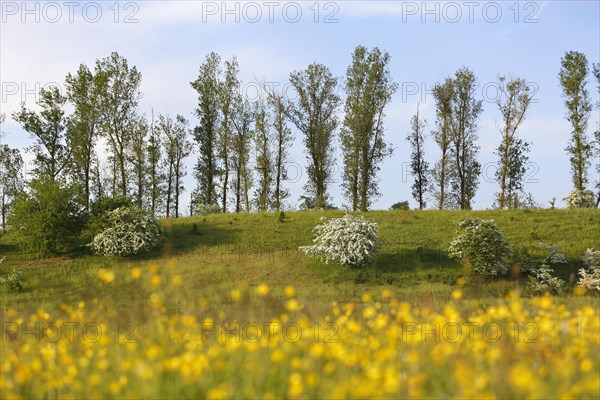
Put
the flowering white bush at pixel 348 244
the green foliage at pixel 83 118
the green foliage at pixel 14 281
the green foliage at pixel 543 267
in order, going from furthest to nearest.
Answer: the green foliage at pixel 83 118 < the flowering white bush at pixel 348 244 < the green foliage at pixel 14 281 < the green foliage at pixel 543 267

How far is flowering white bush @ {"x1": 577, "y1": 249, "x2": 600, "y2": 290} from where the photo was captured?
72.9 ft

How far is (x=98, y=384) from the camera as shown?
566 cm

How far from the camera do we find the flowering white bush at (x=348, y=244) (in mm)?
24297

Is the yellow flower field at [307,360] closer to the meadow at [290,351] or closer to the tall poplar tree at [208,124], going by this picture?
the meadow at [290,351]

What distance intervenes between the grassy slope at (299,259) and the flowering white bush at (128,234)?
0.69 metres

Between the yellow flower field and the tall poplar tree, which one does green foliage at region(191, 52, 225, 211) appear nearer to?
the tall poplar tree

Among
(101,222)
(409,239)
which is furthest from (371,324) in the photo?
(101,222)

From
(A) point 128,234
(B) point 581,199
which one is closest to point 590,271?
(B) point 581,199

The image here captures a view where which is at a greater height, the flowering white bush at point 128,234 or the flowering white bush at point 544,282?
the flowering white bush at point 128,234

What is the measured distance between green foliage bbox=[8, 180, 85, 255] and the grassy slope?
3.06ft

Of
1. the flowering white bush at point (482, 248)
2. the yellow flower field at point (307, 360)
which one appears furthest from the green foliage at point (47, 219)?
the yellow flower field at point (307, 360)

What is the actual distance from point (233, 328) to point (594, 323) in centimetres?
463

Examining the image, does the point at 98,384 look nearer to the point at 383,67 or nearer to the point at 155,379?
the point at 155,379

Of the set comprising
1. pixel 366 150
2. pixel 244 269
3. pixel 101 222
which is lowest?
pixel 244 269
